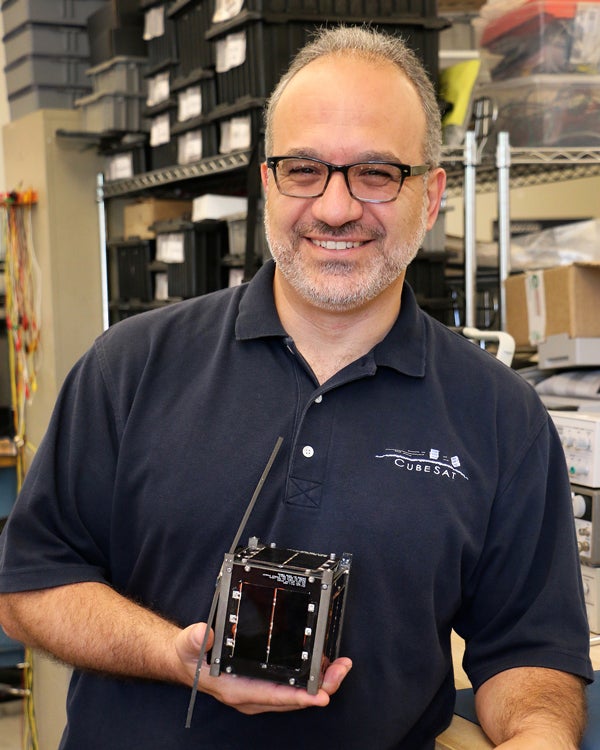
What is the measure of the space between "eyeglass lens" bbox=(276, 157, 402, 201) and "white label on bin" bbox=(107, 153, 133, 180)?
1.93 meters

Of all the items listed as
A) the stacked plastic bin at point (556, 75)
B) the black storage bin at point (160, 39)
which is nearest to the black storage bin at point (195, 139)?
the black storage bin at point (160, 39)

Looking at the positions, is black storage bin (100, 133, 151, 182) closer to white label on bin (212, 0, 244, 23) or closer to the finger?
white label on bin (212, 0, 244, 23)

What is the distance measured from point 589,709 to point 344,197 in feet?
2.21

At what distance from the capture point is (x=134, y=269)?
3.04 meters

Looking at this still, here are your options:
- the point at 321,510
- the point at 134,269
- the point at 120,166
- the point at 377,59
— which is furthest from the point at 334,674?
the point at 120,166

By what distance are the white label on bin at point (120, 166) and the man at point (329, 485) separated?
73.8 inches

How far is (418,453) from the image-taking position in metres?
1.12

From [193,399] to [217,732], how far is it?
0.38 m

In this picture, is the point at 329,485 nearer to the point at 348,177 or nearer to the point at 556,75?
the point at 348,177

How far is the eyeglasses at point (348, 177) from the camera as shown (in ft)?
3.75

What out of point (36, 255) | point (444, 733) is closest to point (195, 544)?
point (444, 733)

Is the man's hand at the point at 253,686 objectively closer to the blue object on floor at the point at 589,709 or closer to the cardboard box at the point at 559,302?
the blue object on floor at the point at 589,709

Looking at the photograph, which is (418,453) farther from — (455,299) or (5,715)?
(5,715)

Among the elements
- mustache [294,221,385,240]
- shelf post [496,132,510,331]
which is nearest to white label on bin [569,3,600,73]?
shelf post [496,132,510,331]
